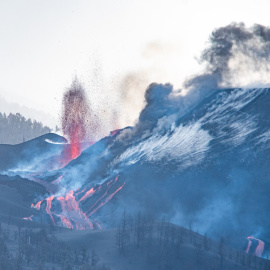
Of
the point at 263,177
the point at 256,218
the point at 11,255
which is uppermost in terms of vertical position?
the point at 263,177

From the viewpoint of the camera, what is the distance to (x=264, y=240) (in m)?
165

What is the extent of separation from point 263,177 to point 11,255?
292 ft

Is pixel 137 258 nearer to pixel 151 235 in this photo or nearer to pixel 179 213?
pixel 151 235

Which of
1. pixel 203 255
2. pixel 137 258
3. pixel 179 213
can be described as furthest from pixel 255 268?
pixel 179 213

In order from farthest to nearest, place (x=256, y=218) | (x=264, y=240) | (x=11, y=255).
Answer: (x=256, y=218)
(x=264, y=240)
(x=11, y=255)

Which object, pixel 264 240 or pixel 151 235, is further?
pixel 264 240

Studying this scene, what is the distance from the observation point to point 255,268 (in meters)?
131

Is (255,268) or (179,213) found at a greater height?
(179,213)

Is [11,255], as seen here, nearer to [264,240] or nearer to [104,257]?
[104,257]

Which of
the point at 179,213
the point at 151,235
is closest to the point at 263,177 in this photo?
the point at 179,213

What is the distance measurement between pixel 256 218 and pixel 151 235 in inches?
1788

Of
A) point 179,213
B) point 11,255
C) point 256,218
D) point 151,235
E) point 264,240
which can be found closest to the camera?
point 11,255

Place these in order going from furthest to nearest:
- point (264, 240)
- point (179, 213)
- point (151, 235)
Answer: point (179, 213) < point (264, 240) < point (151, 235)

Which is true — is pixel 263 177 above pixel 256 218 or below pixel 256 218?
above
